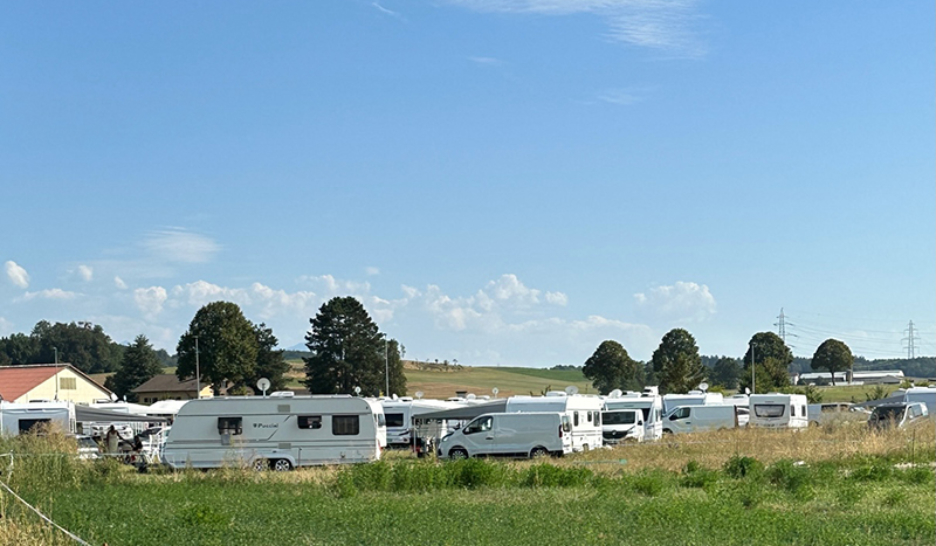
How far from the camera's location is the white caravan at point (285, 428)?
30.8 metres

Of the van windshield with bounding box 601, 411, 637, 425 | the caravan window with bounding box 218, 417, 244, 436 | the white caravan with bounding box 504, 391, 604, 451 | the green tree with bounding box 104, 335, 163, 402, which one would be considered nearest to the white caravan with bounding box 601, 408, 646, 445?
the van windshield with bounding box 601, 411, 637, 425

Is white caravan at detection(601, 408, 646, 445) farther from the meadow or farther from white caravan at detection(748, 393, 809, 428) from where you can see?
the meadow

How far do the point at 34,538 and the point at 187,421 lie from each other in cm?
1931

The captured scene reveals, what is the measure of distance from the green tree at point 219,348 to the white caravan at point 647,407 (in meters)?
39.7

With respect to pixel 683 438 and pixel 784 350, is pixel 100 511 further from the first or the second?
pixel 784 350

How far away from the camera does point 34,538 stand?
11.9m

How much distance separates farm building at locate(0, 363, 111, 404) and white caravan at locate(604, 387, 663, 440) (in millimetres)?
40775

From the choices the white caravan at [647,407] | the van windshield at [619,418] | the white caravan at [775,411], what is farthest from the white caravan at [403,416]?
the white caravan at [775,411]

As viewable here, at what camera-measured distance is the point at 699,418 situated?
155 ft

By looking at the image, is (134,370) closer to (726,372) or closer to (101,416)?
(101,416)

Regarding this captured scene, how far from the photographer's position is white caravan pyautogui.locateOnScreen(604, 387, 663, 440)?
44.4 m

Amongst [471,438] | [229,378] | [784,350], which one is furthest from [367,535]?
[784,350]

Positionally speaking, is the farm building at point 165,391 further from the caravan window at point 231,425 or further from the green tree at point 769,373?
the caravan window at point 231,425

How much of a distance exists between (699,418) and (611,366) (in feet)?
161
